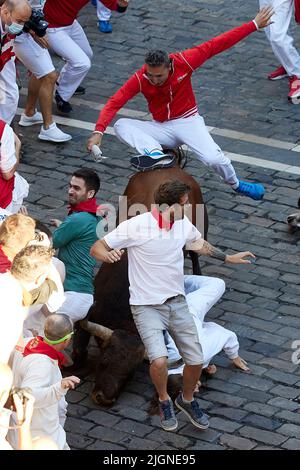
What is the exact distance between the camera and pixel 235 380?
9.95 m

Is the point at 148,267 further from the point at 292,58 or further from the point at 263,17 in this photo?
the point at 292,58

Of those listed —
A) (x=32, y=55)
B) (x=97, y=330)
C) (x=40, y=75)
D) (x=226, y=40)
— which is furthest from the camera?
(x=40, y=75)

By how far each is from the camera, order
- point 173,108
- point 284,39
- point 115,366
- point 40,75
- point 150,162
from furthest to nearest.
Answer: point 284,39 < point 40,75 < point 173,108 < point 150,162 < point 115,366

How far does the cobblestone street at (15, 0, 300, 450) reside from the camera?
943 cm

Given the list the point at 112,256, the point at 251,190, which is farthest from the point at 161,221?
the point at 251,190

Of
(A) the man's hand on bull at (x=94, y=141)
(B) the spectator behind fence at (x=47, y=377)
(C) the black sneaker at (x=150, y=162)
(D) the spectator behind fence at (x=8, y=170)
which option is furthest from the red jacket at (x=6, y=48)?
(B) the spectator behind fence at (x=47, y=377)

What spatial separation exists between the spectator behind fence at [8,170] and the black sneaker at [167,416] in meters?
2.26

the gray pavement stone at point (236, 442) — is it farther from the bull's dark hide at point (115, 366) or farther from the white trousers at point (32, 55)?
the white trousers at point (32, 55)

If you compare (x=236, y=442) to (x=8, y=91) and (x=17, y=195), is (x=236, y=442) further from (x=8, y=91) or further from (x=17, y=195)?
(x=8, y=91)

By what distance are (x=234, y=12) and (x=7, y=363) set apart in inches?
380

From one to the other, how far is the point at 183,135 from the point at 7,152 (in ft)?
7.84

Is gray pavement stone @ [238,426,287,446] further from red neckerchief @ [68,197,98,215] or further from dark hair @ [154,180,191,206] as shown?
red neckerchief @ [68,197,98,215]

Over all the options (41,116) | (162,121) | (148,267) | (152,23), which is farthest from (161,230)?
(152,23)

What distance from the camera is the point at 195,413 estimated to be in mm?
9367
